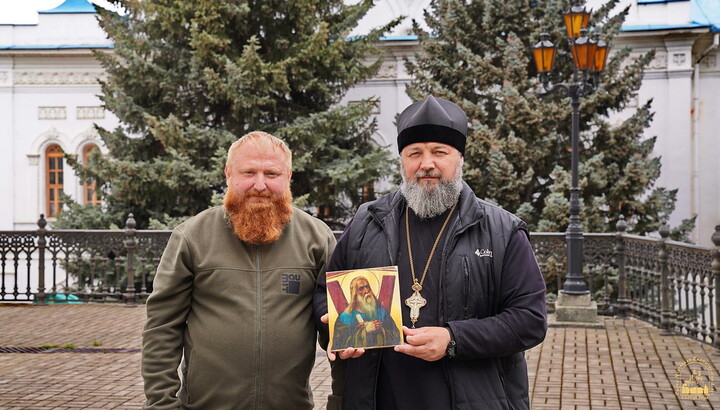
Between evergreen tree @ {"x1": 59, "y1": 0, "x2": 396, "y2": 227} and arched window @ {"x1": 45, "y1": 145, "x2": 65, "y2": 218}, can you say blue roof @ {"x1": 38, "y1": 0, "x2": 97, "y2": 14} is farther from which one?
evergreen tree @ {"x1": 59, "y1": 0, "x2": 396, "y2": 227}

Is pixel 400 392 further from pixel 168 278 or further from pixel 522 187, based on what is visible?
pixel 522 187

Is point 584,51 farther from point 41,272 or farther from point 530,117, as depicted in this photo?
point 41,272

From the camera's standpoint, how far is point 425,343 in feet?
10.2

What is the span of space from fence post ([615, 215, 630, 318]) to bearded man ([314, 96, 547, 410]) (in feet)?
34.4

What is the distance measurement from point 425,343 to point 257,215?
3.10 ft

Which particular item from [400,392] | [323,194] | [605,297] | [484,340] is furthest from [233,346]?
[323,194]

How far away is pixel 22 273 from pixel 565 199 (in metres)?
19.7

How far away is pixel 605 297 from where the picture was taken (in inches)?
549

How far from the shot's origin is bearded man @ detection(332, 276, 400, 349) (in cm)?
315

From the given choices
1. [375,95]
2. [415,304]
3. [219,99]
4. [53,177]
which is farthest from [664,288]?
[53,177]

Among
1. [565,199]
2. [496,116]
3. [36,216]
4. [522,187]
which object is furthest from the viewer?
[36,216]

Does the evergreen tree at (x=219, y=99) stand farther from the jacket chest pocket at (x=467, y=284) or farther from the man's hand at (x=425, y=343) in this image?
the man's hand at (x=425, y=343)

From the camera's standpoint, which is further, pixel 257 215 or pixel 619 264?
pixel 619 264

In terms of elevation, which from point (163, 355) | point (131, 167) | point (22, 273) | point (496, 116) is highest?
point (496, 116)
